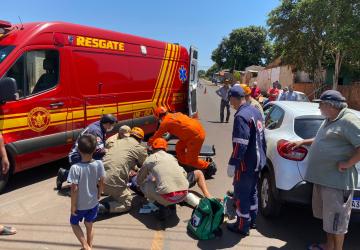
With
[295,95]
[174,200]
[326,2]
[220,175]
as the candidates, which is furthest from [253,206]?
[326,2]

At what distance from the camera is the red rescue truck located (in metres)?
6.35

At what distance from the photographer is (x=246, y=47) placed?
91.2 m

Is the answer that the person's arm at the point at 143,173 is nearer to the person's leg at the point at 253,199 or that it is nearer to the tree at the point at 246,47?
the person's leg at the point at 253,199

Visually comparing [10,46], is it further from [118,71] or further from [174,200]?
[174,200]

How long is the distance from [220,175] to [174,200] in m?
2.69

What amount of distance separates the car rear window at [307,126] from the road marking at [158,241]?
2.13m

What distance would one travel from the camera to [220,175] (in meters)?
7.87

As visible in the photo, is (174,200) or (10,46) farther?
(10,46)

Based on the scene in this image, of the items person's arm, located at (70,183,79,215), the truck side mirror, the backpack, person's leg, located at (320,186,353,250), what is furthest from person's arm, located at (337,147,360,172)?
the truck side mirror

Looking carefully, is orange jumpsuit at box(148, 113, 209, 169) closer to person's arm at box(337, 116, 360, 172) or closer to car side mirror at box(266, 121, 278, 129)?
car side mirror at box(266, 121, 278, 129)

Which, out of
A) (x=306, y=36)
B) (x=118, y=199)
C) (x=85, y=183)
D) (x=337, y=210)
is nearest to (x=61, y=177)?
(x=118, y=199)

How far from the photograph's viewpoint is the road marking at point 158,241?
4668 mm

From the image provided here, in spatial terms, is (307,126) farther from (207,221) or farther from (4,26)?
(4,26)

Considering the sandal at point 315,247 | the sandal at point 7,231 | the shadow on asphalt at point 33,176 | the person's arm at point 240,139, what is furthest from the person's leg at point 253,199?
the shadow on asphalt at point 33,176
